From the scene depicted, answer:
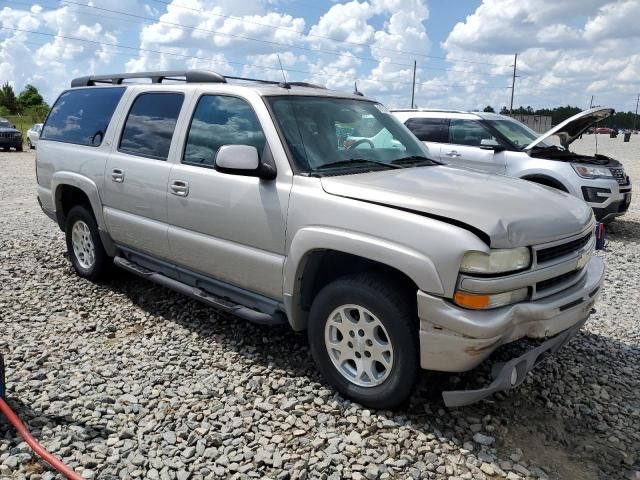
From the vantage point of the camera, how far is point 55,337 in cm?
438

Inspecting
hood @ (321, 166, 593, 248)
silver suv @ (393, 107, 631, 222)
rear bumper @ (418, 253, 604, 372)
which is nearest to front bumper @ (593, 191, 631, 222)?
silver suv @ (393, 107, 631, 222)

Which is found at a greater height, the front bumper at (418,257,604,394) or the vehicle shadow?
the front bumper at (418,257,604,394)

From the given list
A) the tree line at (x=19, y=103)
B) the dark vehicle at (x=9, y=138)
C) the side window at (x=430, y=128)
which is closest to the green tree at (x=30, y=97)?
the tree line at (x=19, y=103)

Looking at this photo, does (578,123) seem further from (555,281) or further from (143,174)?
(143,174)

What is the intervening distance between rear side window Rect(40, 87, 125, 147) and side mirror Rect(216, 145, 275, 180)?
2.14 m

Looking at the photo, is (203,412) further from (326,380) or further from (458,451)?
(458,451)

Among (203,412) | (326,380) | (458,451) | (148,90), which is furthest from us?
(148,90)

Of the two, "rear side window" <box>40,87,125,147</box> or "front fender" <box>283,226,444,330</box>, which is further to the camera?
"rear side window" <box>40,87,125,147</box>

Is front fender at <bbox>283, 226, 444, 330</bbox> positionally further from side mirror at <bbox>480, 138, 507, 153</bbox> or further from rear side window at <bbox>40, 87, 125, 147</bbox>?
side mirror at <bbox>480, 138, 507, 153</bbox>

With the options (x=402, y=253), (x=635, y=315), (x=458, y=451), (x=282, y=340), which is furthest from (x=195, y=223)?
(x=635, y=315)

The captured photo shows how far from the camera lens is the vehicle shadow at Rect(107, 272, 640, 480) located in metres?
2.99

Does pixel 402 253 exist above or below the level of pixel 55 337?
above

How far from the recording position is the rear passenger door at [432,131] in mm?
9273

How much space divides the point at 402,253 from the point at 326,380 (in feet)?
3.80
